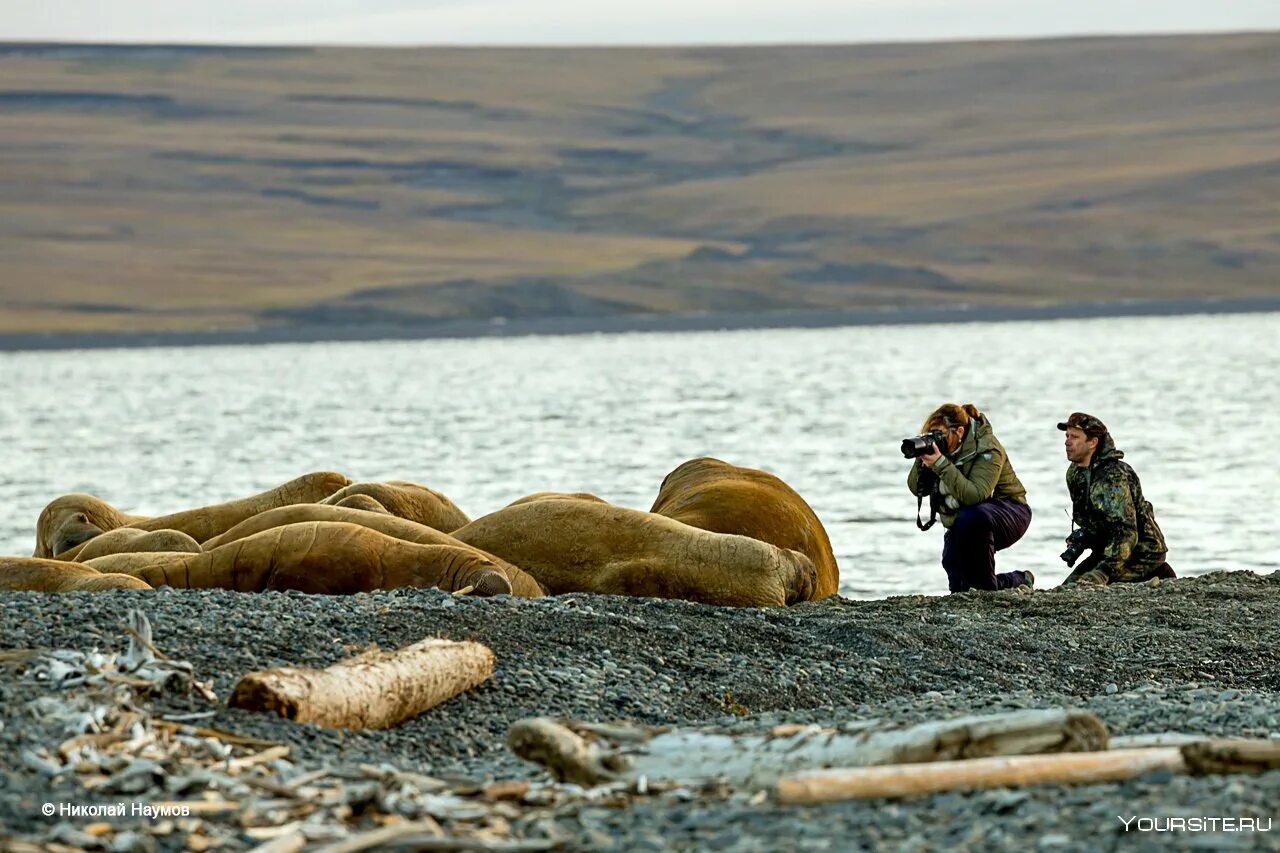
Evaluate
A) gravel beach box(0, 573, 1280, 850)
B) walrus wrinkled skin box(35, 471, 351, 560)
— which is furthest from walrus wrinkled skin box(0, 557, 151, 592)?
walrus wrinkled skin box(35, 471, 351, 560)

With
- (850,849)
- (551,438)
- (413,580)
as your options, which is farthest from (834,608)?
(551,438)

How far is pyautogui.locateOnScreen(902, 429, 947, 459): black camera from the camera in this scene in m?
13.1

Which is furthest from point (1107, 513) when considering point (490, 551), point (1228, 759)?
point (1228, 759)

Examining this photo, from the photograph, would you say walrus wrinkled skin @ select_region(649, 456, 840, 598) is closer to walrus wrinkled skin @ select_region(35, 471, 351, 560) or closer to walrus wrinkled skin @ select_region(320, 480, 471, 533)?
walrus wrinkled skin @ select_region(320, 480, 471, 533)

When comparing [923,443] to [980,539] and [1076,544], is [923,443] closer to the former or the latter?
[980,539]

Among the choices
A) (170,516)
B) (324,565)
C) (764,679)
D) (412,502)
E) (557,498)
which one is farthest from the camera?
(170,516)

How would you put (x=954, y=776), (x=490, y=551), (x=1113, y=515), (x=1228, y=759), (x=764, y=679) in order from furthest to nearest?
(x=1113, y=515)
(x=490, y=551)
(x=764, y=679)
(x=1228, y=759)
(x=954, y=776)

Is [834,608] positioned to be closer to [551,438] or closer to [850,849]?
[850,849]

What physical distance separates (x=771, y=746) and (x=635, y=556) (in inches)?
235

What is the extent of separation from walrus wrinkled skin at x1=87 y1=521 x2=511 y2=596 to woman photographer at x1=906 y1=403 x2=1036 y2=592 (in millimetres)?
3883

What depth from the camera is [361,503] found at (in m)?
13.6

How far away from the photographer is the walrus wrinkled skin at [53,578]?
11.0 m

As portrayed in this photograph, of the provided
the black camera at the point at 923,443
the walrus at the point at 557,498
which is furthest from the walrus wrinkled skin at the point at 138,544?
the black camera at the point at 923,443

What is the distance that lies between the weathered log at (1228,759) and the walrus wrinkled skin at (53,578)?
6971 millimetres
